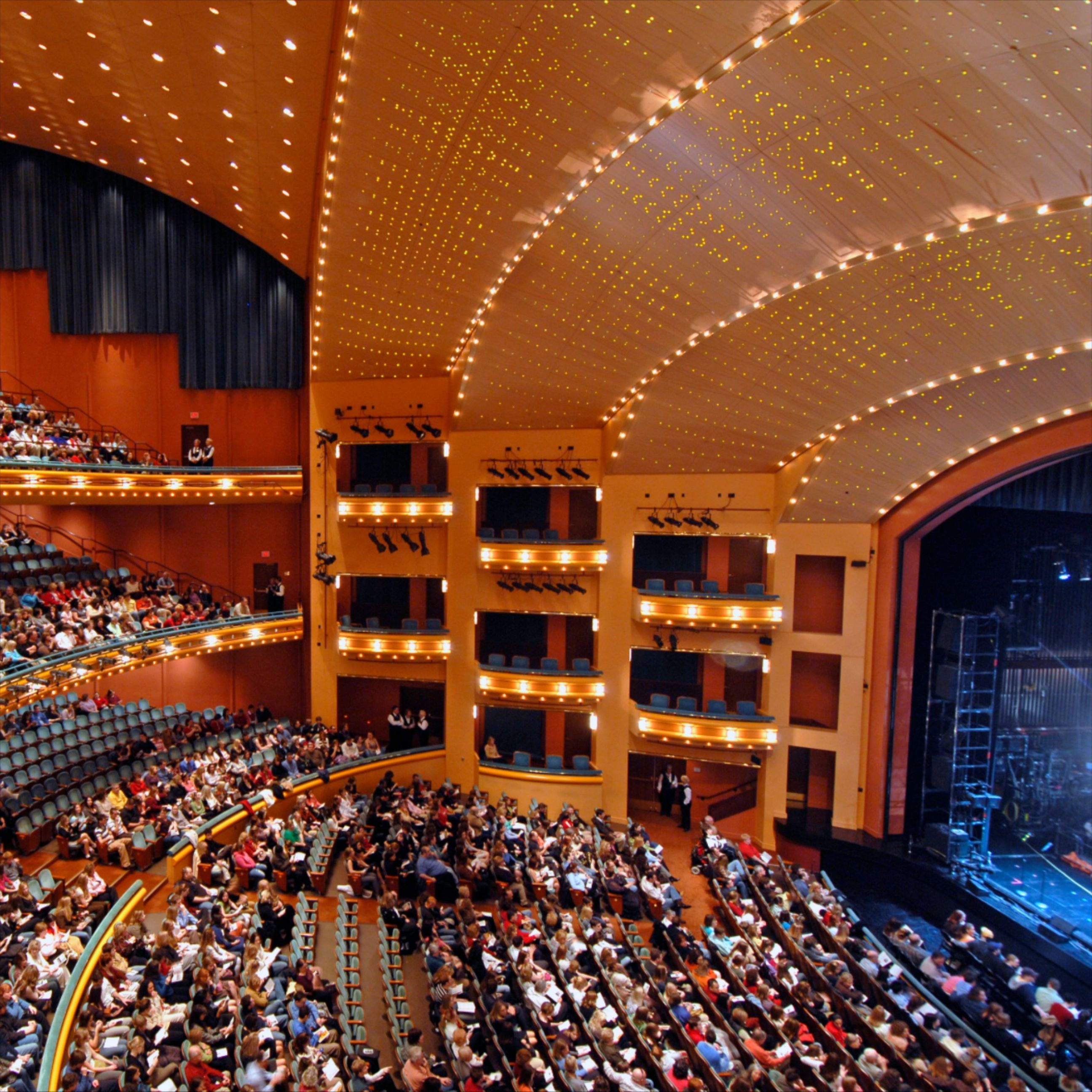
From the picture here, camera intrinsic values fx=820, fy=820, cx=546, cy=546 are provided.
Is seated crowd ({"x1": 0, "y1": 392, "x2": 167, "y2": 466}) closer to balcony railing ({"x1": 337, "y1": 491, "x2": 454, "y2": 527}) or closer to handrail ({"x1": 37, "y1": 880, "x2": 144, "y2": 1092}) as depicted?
balcony railing ({"x1": 337, "y1": 491, "x2": 454, "y2": 527})

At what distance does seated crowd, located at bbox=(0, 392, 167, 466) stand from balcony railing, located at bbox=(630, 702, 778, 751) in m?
10.1

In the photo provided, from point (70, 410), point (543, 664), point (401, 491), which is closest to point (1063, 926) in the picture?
point (543, 664)

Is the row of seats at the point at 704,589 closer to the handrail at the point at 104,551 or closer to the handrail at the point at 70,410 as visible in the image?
the handrail at the point at 104,551

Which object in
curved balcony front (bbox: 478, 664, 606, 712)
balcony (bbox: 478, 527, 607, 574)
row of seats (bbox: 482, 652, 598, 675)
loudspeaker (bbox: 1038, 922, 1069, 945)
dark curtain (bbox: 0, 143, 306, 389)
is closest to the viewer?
loudspeaker (bbox: 1038, 922, 1069, 945)

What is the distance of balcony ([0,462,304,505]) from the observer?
12.2 metres

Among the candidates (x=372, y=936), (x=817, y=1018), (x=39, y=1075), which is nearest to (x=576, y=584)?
(x=372, y=936)

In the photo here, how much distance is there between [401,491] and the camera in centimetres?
1585

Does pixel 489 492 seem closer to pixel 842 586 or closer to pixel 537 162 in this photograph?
pixel 842 586

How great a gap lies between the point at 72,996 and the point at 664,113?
9517 mm

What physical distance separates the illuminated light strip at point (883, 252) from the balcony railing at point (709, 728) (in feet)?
18.5

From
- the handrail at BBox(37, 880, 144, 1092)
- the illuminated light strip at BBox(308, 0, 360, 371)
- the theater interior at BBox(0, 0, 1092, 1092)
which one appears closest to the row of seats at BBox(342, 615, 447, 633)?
the theater interior at BBox(0, 0, 1092, 1092)

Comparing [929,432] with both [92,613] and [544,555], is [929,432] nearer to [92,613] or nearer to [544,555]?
[544,555]

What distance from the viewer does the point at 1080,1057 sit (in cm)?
874

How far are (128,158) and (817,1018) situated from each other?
16659 mm
